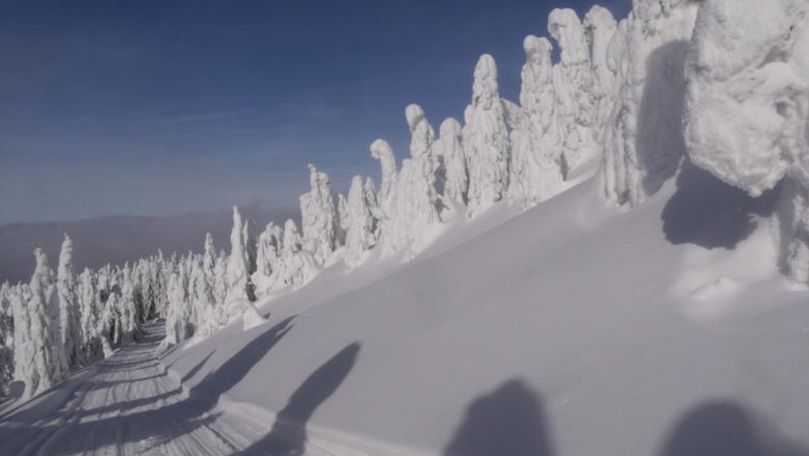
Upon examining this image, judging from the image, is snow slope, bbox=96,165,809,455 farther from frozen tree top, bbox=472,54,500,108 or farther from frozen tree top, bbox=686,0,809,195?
frozen tree top, bbox=472,54,500,108

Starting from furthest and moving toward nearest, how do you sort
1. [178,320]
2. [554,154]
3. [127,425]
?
[178,320]
[554,154]
[127,425]

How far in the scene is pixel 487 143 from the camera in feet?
127

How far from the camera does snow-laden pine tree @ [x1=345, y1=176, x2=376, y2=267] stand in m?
47.1

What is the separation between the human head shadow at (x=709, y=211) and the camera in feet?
26.2

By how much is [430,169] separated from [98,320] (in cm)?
4479

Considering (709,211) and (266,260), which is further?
(266,260)

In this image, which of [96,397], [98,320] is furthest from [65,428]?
[98,320]

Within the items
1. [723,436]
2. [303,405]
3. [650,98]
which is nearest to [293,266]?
[303,405]

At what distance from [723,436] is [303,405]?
8.09 m

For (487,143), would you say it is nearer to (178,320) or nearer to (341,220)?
(341,220)

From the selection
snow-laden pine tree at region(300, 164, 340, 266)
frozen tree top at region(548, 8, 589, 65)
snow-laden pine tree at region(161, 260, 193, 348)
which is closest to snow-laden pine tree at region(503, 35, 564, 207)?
frozen tree top at region(548, 8, 589, 65)

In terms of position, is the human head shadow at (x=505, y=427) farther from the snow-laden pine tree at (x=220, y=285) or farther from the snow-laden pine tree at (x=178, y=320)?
the snow-laden pine tree at (x=178, y=320)

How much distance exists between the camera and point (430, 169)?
136ft

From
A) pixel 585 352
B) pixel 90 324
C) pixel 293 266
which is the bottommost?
pixel 90 324
